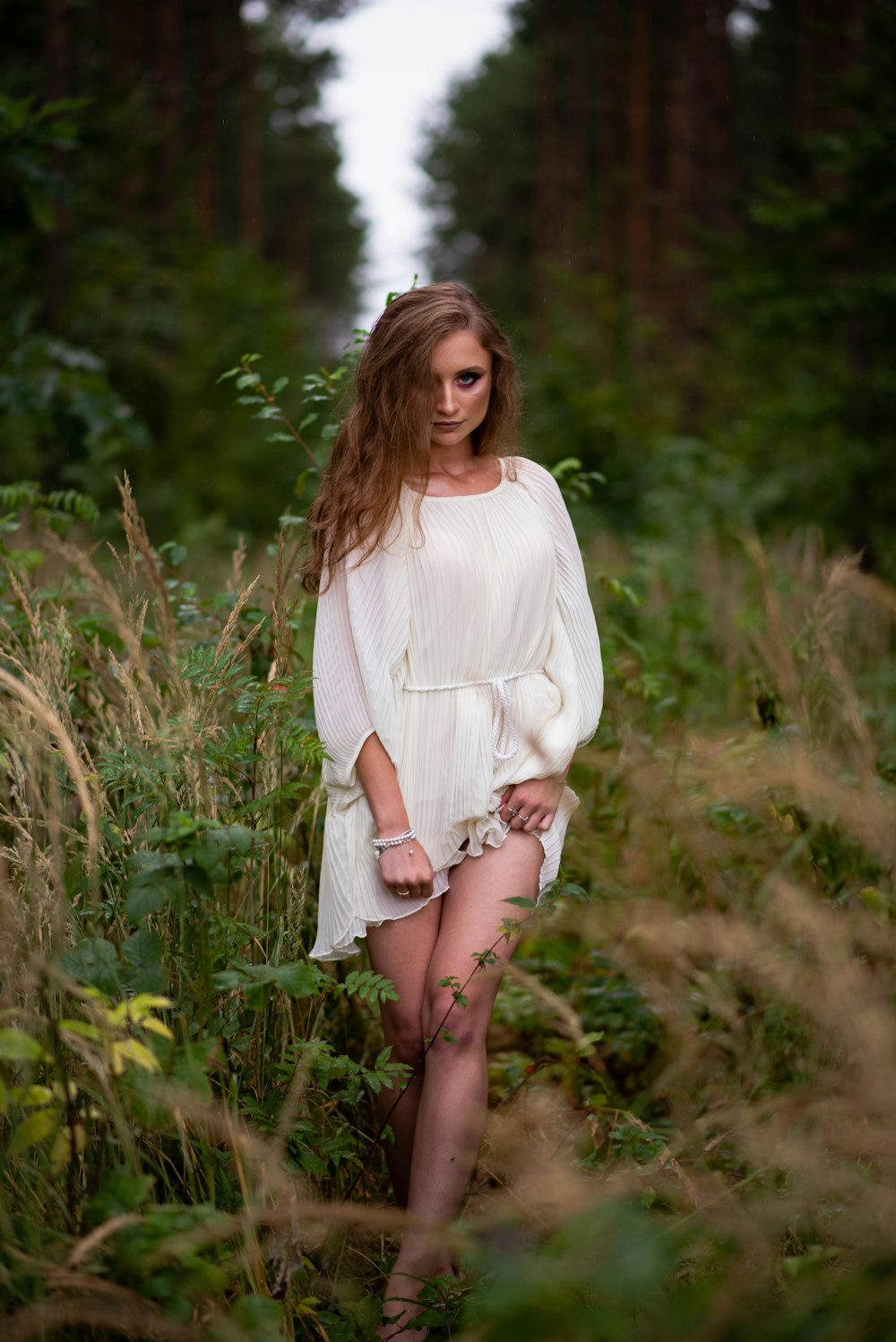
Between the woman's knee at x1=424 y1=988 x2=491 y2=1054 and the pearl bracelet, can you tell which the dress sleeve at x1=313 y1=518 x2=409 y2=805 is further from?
the woman's knee at x1=424 y1=988 x2=491 y2=1054

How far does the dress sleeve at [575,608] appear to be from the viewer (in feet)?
8.49

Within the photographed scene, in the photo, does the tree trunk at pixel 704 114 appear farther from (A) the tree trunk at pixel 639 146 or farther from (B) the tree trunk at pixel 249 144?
(B) the tree trunk at pixel 249 144

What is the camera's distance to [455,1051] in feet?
7.61

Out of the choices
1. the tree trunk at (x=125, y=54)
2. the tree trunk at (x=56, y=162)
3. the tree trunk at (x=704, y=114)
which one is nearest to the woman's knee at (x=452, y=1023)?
the tree trunk at (x=56, y=162)

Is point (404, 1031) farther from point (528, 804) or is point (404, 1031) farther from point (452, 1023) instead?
point (528, 804)

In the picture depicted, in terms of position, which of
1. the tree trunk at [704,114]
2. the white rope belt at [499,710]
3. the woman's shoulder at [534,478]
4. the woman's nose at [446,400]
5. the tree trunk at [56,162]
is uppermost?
the tree trunk at [704,114]

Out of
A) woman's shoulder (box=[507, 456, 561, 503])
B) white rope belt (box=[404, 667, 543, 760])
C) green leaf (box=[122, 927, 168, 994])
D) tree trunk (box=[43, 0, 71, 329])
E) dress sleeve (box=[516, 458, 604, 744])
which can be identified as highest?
tree trunk (box=[43, 0, 71, 329])

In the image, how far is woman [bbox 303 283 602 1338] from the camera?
2373mm

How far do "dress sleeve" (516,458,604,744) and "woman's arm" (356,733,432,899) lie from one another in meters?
0.46

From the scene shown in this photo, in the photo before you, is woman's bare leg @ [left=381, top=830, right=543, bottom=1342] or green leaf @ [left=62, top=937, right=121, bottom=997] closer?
green leaf @ [left=62, top=937, right=121, bottom=997]

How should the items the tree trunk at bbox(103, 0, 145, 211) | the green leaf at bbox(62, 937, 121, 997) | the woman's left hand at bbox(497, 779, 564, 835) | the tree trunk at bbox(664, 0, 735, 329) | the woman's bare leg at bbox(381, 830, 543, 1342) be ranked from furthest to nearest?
1. the tree trunk at bbox(664, 0, 735, 329)
2. the tree trunk at bbox(103, 0, 145, 211)
3. the woman's left hand at bbox(497, 779, 564, 835)
4. the woman's bare leg at bbox(381, 830, 543, 1342)
5. the green leaf at bbox(62, 937, 121, 997)

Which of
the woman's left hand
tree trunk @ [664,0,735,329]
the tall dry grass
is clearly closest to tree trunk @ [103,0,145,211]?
tree trunk @ [664,0,735,329]

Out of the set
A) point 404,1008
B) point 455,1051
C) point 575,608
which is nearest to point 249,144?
point 575,608

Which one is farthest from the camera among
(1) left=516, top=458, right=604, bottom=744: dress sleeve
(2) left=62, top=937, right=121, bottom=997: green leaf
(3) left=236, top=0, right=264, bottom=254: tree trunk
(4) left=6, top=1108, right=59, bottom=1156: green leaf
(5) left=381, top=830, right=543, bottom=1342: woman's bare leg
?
(3) left=236, top=0, right=264, bottom=254: tree trunk
